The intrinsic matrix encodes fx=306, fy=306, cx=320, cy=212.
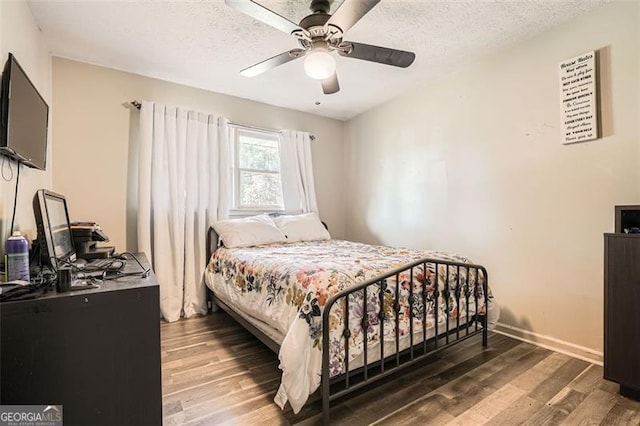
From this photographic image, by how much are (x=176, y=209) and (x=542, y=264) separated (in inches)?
129

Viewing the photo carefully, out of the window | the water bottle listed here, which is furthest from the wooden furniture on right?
the window

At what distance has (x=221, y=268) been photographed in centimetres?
286

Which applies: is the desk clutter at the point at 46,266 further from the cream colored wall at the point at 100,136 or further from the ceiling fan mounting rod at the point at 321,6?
the ceiling fan mounting rod at the point at 321,6

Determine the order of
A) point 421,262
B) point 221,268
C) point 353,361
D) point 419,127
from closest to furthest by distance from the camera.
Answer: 1. point 353,361
2. point 421,262
3. point 221,268
4. point 419,127

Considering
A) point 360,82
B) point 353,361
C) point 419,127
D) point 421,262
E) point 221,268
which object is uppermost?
point 360,82

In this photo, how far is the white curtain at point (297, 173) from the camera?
12.8ft

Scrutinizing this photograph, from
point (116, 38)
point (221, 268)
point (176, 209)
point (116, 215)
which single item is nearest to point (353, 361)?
point (221, 268)

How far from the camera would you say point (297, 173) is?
3.95 m

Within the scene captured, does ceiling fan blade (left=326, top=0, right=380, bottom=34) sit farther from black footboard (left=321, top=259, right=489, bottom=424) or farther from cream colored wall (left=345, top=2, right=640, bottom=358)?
cream colored wall (left=345, top=2, right=640, bottom=358)

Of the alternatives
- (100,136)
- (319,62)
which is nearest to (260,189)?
(100,136)

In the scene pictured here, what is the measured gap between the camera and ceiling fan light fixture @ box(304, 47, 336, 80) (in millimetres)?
1876

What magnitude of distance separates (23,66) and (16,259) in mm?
1468

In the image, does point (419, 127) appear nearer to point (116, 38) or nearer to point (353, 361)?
point (353, 361)

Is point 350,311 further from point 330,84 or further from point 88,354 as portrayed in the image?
point 330,84
